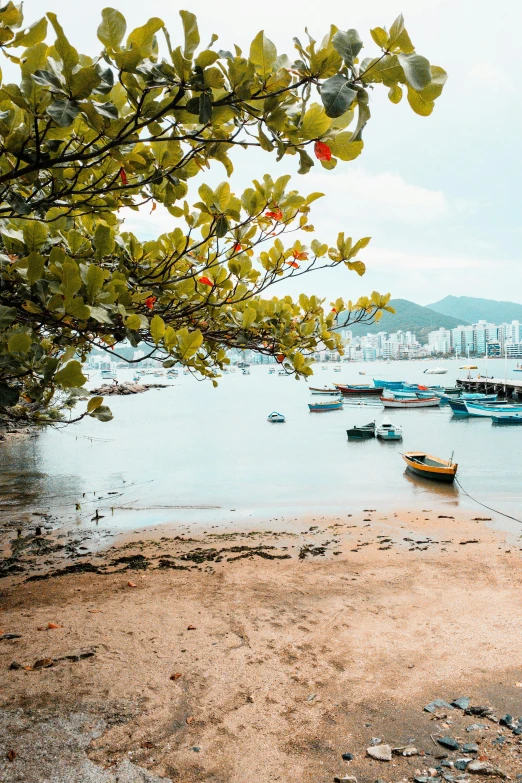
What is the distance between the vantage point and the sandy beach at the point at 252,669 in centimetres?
318

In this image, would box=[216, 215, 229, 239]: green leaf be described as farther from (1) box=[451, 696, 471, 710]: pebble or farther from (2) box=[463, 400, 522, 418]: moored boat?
(2) box=[463, 400, 522, 418]: moored boat

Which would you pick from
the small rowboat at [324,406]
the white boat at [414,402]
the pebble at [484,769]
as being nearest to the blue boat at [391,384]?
the white boat at [414,402]

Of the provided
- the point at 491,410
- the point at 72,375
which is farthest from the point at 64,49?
the point at 491,410

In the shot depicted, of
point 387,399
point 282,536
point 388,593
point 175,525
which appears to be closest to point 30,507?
point 175,525

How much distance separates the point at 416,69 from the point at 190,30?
2.49 feet

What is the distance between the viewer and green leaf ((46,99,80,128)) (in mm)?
1590

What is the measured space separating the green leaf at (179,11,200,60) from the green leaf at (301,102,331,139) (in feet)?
1.59

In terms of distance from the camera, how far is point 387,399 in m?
51.4

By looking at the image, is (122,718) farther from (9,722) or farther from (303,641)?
(303,641)

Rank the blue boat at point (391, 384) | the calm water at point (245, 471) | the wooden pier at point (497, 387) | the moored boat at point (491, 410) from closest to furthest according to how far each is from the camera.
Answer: the calm water at point (245, 471)
the moored boat at point (491, 410)
the wooden pier at point (497, 387)
the blue boat at point (391, 384)

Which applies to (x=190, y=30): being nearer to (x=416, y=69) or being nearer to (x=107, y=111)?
(x=107, y=111)

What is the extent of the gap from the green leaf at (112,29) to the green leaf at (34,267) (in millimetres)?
984

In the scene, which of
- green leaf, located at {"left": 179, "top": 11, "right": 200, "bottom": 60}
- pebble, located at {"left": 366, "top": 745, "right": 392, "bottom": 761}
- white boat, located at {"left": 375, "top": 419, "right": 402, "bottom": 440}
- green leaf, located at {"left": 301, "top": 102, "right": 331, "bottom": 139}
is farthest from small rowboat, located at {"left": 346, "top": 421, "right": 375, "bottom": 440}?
green leaf, located at {"left": 179, "top": 11, "right": 200, "bottom": 60}

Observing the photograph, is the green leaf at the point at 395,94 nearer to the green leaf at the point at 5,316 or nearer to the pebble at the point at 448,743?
the green leaf at the point at 5,316
